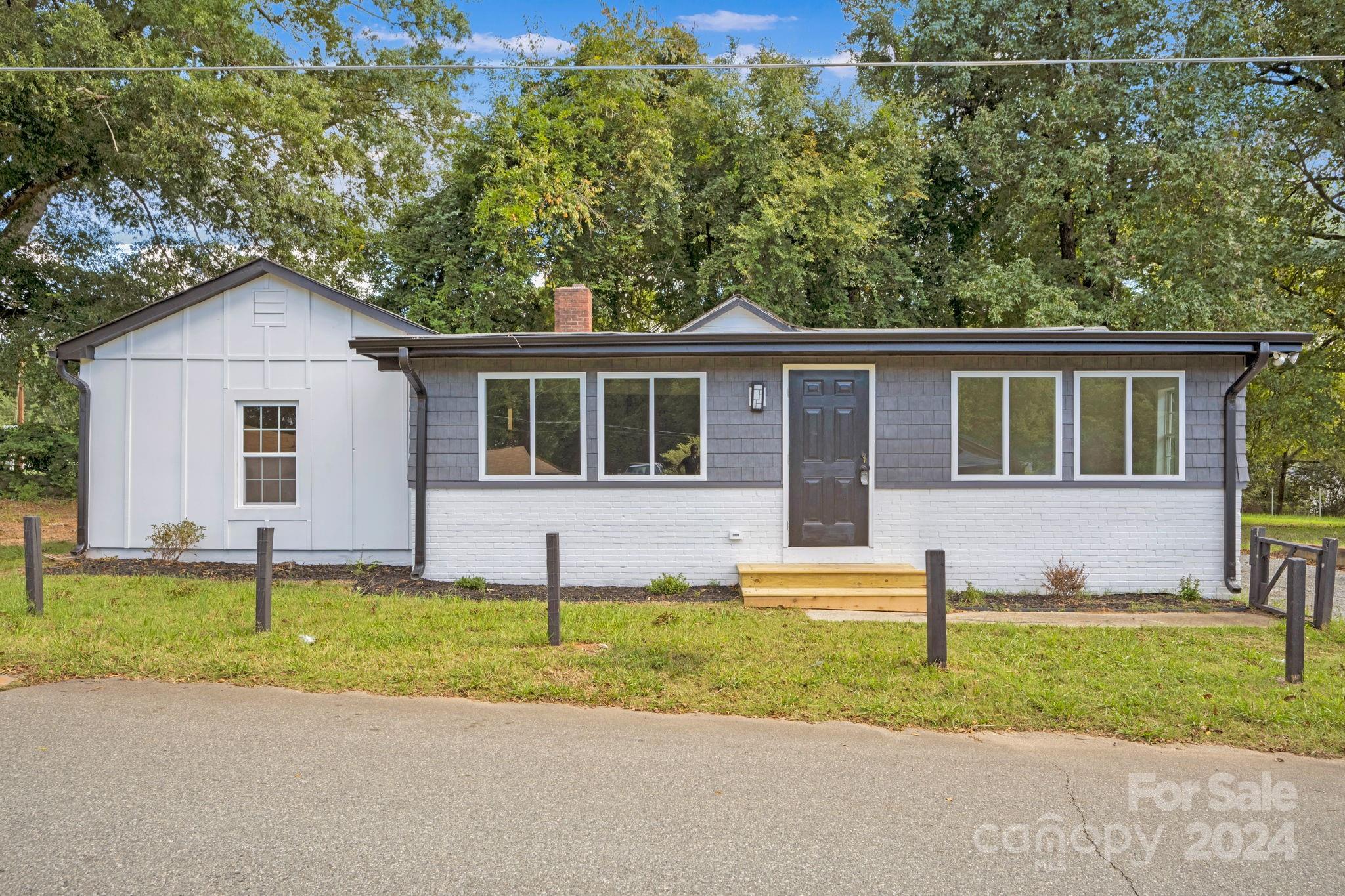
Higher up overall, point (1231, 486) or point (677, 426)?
point (677, 426)

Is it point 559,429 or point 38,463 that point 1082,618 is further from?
point 38,463

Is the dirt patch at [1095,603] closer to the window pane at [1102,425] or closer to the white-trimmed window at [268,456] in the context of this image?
the window pane at [1102,425]

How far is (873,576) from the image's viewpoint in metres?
8.66

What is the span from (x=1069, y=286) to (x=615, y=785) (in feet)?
56.6

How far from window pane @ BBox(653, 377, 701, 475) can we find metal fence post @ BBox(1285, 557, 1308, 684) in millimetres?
5556

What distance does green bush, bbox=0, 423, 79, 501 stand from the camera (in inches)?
719

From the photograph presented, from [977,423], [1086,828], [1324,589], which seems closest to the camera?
[1086,828]

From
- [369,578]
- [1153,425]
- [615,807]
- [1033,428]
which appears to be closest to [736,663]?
[615,807]

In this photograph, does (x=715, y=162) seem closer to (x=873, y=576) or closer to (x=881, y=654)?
(x=873, y=576)

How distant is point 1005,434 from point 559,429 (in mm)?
5126

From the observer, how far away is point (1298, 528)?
17875mm

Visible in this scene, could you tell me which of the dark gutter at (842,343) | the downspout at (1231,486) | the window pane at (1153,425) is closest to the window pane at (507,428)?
the dark gutter at (842,343)

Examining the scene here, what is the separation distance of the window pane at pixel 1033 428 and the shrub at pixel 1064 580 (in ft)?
3.50

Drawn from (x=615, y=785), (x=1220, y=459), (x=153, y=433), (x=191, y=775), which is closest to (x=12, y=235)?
(x=153, y=433)
